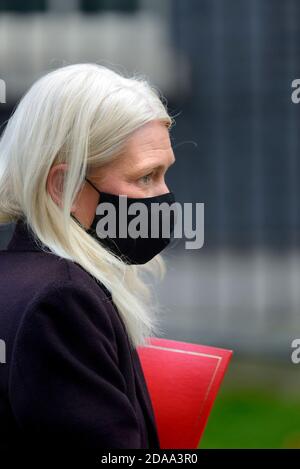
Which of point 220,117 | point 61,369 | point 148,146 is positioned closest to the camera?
point 61,369

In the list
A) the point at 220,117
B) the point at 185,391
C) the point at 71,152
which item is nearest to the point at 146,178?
the point at 71,152

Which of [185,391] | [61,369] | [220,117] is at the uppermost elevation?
[220,117]

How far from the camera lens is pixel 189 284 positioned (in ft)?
23.6

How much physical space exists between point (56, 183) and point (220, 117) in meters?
5.48

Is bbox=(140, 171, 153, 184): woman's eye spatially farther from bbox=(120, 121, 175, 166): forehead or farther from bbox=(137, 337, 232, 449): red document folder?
bbox=(137, 337, 232, 449): red document folder

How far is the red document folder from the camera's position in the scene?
200 centimetres

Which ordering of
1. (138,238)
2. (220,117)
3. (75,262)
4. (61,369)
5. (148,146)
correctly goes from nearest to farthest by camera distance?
1. (61,369)
2. (75,262)
3. (148,146)
4. (138,238)
5. (220,117)

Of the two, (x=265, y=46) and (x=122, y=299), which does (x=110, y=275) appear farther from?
(x=265, y=46)

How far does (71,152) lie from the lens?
71.5 inches

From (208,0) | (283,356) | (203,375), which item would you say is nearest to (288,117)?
(208,0)

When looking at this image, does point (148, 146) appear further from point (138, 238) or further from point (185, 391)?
point (185, 391)

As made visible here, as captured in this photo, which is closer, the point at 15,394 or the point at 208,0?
the point at 15,394

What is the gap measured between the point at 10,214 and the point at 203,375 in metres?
0.51

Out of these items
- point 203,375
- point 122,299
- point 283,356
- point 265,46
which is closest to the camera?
A: point 122,299
